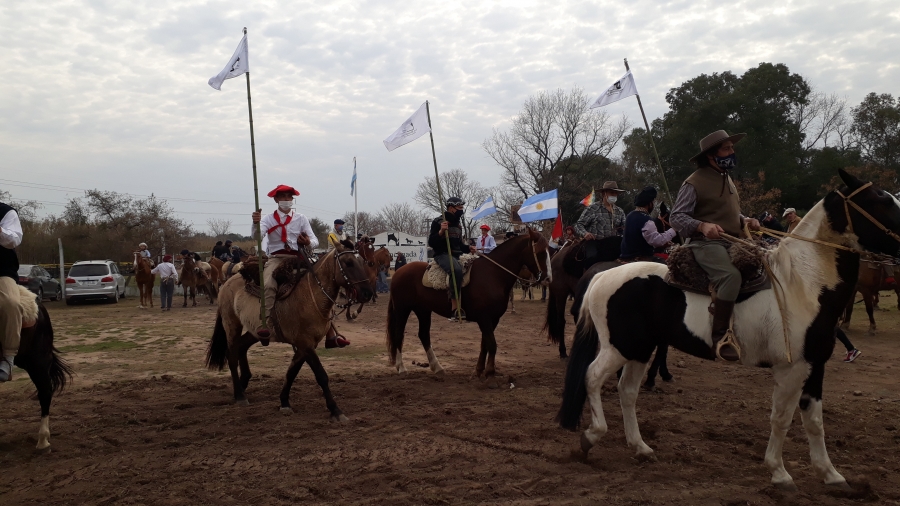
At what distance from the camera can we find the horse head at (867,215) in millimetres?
4410

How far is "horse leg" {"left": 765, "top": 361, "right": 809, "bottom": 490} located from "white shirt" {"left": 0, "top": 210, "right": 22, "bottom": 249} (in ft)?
22.9

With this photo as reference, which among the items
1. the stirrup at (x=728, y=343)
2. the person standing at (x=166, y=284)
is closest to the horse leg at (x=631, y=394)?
the stirrup at (x=728, y=343)

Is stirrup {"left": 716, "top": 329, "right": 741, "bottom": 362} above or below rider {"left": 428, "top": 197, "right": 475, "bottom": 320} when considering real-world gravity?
below

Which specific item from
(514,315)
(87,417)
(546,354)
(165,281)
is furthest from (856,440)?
(165,281)

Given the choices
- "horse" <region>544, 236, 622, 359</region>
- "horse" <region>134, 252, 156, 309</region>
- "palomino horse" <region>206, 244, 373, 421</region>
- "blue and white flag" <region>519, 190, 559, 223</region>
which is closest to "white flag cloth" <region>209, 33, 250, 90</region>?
"palomino horse" <region>206, 244, 373, 421</region>

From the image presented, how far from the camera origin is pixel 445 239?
9312 millimetres

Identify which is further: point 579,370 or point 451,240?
point 451,240

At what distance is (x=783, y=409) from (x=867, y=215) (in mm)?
1614

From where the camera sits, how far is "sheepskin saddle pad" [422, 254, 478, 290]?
9.09m

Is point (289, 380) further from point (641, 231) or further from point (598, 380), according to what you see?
point (641, 231)

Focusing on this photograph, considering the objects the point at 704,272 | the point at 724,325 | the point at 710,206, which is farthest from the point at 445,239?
the point at 724,325

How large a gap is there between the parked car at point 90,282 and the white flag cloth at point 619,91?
23.7 meters

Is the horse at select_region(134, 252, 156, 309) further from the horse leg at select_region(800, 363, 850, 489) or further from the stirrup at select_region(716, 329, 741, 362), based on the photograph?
the horse leg at select_region(800, 363, 850, 489)

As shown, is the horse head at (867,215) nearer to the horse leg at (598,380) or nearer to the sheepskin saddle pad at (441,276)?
the horse leg at (598,380)
